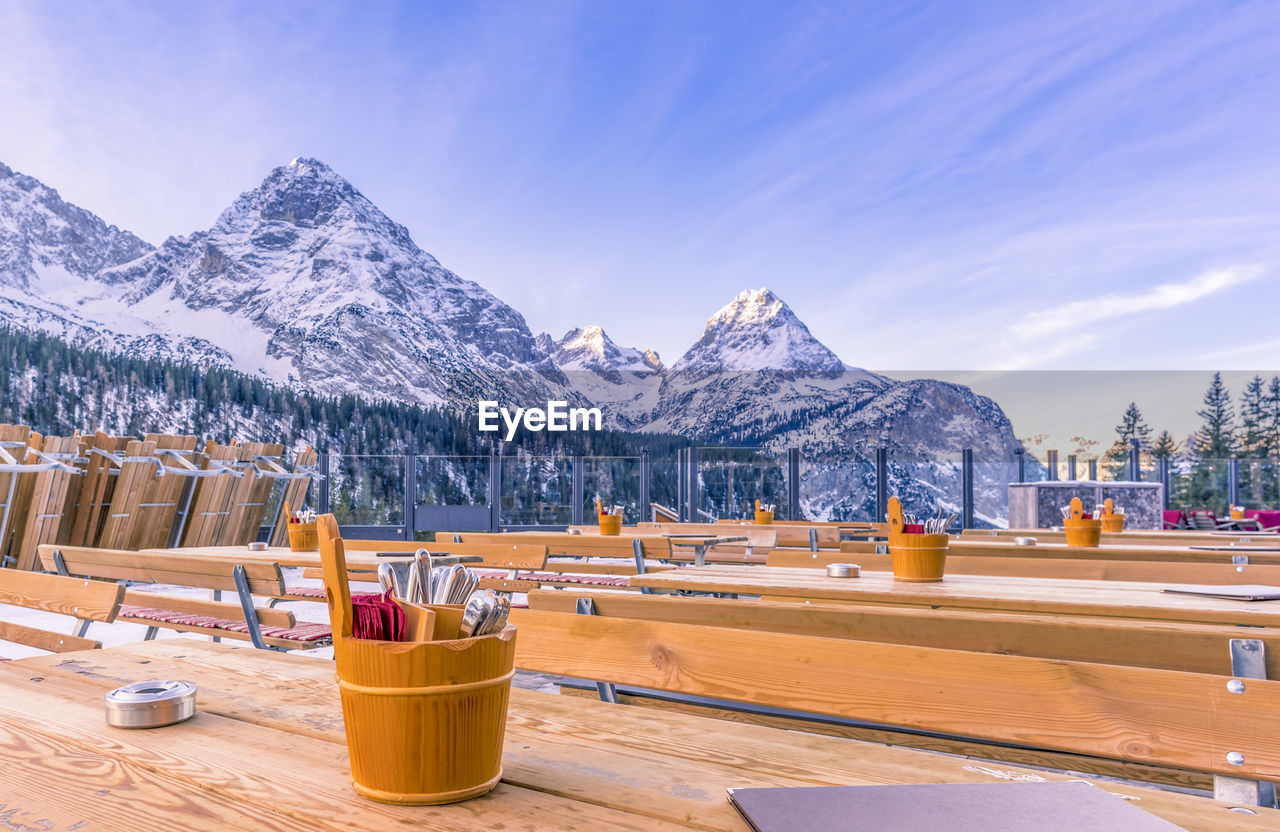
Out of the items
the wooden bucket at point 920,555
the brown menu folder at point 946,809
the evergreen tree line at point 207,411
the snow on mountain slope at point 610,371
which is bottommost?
the brown menu folder at point 946,809

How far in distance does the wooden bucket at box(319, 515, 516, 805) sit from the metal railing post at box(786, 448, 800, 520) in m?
12.4

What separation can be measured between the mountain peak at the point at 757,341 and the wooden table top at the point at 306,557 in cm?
3315

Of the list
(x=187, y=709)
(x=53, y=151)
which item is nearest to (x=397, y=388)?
(x=53, y=151)

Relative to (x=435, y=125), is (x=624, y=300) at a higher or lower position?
lower

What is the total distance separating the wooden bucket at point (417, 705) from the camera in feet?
2.31

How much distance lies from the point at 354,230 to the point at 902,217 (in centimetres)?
2134

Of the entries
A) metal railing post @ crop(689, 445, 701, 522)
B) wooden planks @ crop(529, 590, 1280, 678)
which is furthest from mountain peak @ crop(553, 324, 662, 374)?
→ wooden planks @ crop(529, 590, 1280, 678)

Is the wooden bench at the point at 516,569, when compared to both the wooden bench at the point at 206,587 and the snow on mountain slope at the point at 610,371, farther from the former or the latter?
the snow on mountain slope at the point at 610,371

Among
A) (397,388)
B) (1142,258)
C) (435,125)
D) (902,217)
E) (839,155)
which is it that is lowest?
(397,388)

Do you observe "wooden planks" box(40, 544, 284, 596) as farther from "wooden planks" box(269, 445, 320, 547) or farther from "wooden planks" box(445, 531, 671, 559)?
"wooden planks" box(269, 445, 320, 547)

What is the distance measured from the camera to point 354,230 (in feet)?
109

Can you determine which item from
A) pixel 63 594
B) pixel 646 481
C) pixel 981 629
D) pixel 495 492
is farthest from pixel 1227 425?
pixel 63 594

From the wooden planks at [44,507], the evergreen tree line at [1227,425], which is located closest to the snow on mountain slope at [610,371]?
the evergreen tree line at [1227,425]

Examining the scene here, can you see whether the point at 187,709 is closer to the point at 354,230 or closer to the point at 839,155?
the point at 839,155
